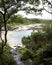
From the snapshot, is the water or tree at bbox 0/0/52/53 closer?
tree at bbox 0/0/52/53

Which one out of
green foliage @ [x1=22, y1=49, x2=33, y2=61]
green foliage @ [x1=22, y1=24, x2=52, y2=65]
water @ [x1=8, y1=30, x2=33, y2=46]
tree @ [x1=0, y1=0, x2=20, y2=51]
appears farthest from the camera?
water @ [x1=8, y1=30, x2=33, y2=46]

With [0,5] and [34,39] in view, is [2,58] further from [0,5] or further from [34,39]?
[34,39]

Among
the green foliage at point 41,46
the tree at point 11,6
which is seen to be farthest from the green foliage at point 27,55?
the tree at point 11,6

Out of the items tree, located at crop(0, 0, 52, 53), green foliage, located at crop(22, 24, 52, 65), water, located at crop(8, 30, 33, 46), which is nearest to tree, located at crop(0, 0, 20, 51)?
tree, located at crop(0, 0, 52, 53)

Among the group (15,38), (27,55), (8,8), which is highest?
(8,8)

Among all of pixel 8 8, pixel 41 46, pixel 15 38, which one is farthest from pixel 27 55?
pixel 15 38

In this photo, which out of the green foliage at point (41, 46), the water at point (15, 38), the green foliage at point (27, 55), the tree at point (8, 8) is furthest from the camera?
the water at point (15, 38)

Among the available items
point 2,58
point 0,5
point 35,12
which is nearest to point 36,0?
point 35,12

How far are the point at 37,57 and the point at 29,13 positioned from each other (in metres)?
3.08

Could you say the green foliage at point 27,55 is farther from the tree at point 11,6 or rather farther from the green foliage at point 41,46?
the tree at point 11,6

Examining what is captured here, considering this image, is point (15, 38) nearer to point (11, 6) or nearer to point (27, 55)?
point (27, 55)

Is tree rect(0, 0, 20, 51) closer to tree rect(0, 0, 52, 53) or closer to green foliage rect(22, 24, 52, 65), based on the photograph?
tree rect(0, 0, 52, 53)

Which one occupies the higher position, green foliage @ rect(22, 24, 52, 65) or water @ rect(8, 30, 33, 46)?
green foliage @ rect(22, 24, 52, 65)

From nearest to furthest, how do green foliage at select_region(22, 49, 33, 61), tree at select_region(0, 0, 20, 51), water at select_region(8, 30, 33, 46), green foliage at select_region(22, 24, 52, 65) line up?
1. tree at select_region(0, 0, 20, 51)
2. green foliage at select_region(22, 24, 52, 65)
3. green foliage at select_region(22, 49, 33, 61)
4. water at select_region(8, 30, 33, 46)
